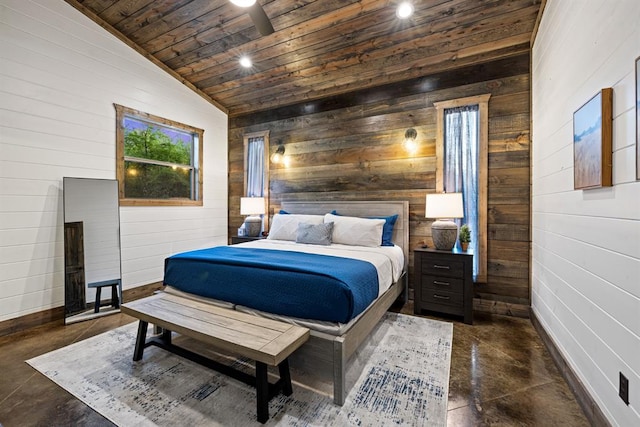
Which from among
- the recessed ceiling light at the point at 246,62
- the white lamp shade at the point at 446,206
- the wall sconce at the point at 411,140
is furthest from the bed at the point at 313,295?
the recessed ceiling light at the point at 246,62

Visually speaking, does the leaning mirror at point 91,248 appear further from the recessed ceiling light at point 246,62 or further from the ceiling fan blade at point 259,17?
the ceiling fan blade at point 259,17

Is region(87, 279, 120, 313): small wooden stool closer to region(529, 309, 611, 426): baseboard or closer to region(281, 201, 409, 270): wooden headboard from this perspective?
region(281, 201, 409, 270): wooden headboard

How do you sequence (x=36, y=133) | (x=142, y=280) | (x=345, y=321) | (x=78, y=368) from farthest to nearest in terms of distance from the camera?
(x=142, y=280) < (x=36, y=133) < (x=78, y=368) < (x=345, y=321)

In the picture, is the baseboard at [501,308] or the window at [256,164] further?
the window at [256,164]

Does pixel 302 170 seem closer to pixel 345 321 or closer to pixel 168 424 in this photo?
pixel 345 321

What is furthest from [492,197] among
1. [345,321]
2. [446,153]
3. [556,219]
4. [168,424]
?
[168,424]

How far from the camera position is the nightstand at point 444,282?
2.96 m

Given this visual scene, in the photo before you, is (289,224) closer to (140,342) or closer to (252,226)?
(252,226)

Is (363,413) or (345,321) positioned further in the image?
(345,321)

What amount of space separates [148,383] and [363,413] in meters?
1.50

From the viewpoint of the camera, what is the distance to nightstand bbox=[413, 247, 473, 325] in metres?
2.96

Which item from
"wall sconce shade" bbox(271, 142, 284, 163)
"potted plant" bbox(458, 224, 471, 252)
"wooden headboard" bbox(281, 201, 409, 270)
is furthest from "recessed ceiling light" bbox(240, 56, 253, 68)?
"potted plant" bbox(458, 224, 471, 252)

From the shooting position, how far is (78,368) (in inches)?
85.9

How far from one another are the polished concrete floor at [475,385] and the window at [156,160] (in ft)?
6.19
